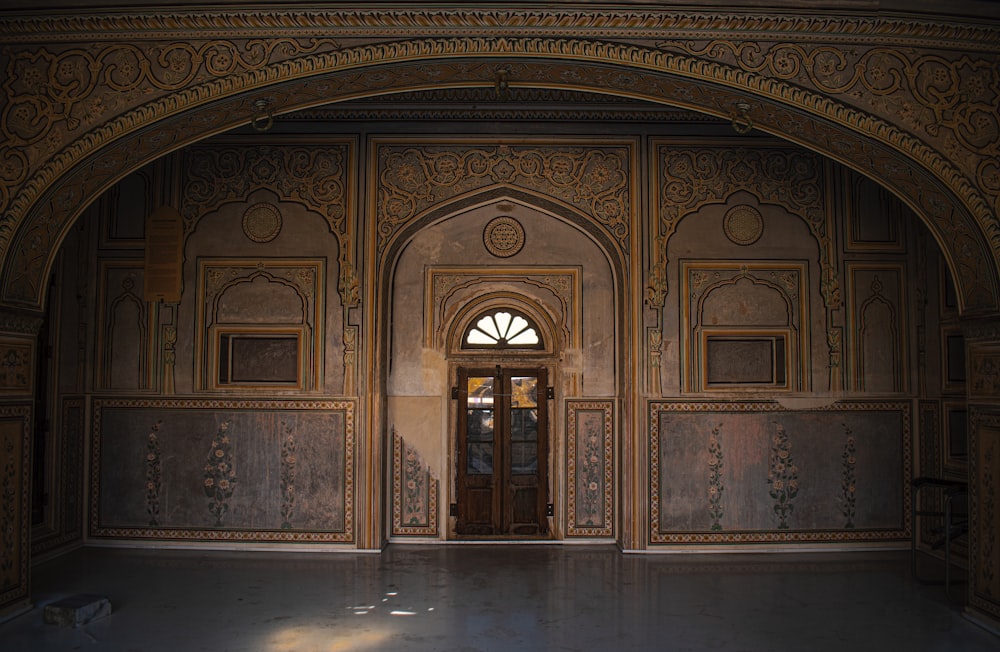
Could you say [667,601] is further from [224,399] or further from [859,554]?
[224,399]

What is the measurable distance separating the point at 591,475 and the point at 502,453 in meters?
0.78

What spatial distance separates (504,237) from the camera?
6.96 meters

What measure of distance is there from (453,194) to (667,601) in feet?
11.8

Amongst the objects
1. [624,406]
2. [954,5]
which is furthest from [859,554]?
[954,5]

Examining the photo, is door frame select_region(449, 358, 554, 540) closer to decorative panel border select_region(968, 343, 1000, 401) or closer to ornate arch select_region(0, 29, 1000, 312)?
ornate arch select_region(0, 29, 1000, 312)

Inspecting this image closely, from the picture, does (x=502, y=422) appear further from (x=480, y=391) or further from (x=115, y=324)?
(x=115, y=324)

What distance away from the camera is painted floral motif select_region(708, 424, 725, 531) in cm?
657

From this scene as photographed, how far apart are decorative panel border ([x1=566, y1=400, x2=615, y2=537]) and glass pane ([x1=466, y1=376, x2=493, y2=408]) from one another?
694 mm

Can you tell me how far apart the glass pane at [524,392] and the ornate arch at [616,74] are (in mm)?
2974

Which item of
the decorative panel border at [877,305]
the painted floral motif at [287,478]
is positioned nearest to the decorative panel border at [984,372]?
the decorative panel border at [877,305]

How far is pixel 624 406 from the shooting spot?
22.1 feet

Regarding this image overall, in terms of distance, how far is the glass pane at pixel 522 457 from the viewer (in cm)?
697

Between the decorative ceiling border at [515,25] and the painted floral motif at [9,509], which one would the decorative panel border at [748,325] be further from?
the painted floral motif at [9,509]

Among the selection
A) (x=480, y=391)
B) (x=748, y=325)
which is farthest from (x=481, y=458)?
(x=748, y=325)
